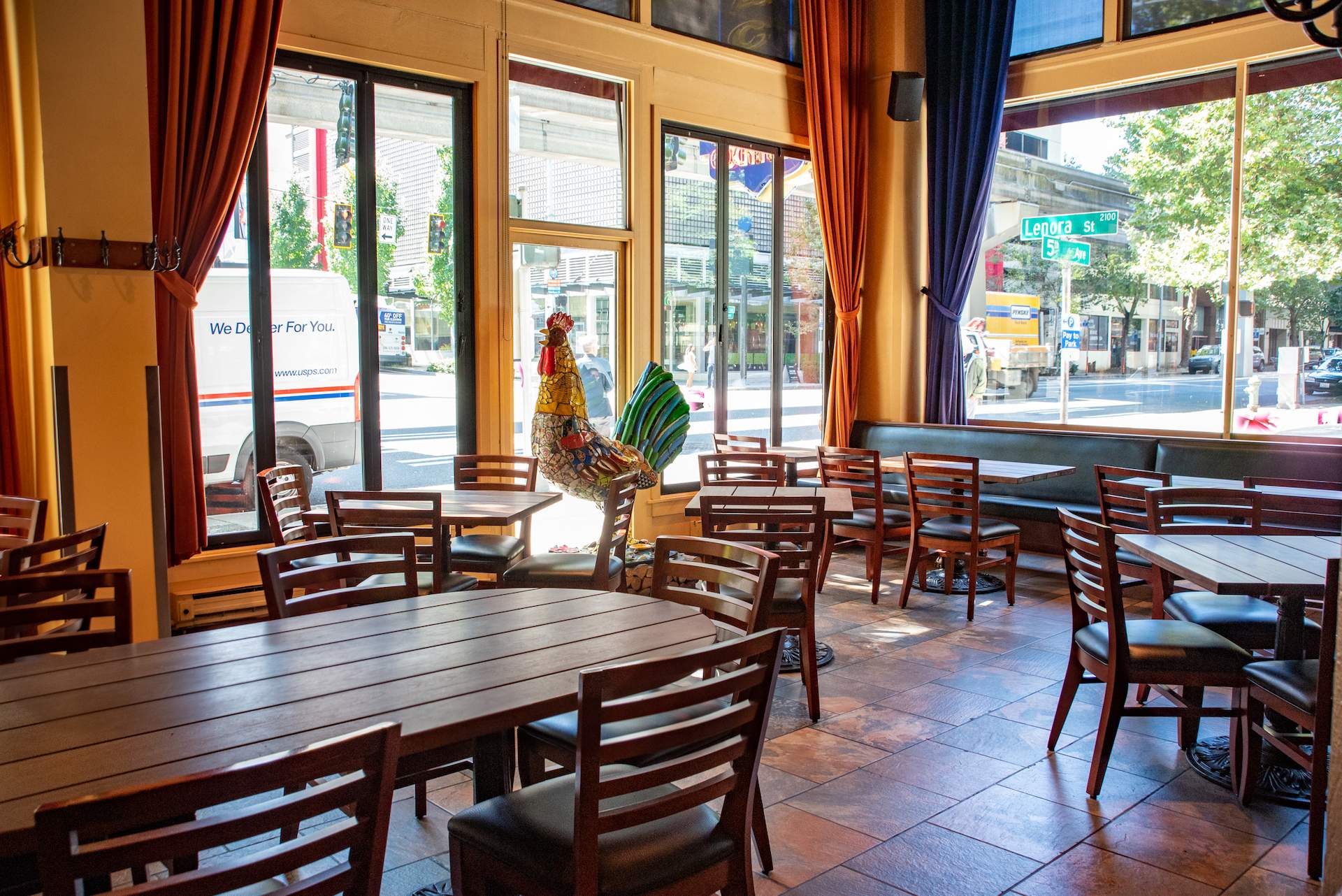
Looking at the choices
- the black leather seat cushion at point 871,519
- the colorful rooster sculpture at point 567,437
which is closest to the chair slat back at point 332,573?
the colorful rooster sculpture at point 567,437

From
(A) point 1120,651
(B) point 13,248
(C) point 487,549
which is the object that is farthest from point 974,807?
(B) point 13,248

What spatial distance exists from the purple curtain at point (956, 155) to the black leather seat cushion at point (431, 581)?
483 cm

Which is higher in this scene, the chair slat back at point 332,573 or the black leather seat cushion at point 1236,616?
the chair slat back at point 332,573

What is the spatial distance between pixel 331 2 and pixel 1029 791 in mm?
5091

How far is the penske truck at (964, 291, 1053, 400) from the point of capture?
8.01 m

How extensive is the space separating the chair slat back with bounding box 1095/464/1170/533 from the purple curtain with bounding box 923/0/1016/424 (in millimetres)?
3055

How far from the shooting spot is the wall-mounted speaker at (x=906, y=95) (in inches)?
302

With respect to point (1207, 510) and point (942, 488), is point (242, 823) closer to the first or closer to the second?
point (1207, 510)

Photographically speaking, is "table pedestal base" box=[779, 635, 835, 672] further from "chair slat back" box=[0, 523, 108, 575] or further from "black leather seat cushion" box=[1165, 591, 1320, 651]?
"chair slat back" box=[0, 523, 108, 575]

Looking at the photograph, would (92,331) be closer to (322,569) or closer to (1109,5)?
(322,569)

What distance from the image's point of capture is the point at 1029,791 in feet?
11.1

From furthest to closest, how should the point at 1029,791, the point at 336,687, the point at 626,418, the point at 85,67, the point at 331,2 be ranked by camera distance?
the point at 626,418
the point at 331,2
the point at 85,67
the point at 1029,791
the point at 336,687

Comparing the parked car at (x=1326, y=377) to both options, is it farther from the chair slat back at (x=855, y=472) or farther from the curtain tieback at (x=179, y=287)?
the curtain tieback at (x=179, y=287)

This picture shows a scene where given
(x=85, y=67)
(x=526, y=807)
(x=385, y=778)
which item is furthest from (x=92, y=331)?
(x=385, y=778)
